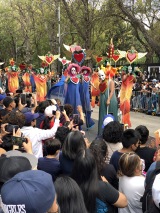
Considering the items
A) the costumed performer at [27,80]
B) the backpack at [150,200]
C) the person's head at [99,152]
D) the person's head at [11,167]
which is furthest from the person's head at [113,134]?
the costumed performer at [27,80]

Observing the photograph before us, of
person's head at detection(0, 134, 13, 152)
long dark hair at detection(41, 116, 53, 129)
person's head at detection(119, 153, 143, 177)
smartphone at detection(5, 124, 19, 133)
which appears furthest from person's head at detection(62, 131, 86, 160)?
long dark hair at detection(41, 116, 53, 129)

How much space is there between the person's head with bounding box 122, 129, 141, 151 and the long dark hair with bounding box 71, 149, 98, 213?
1.11 metres

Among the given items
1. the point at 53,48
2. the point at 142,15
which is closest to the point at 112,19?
the point at 142,15

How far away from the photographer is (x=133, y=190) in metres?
2.83

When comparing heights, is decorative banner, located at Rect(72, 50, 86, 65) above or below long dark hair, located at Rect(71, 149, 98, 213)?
above

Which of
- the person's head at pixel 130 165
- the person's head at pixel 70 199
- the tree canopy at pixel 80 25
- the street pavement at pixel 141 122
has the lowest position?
the street pavement at pixel 141 122

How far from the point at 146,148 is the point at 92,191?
1469 mm

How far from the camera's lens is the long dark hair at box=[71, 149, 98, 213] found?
7.82ft

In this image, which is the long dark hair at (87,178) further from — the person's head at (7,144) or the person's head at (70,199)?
the person's head at (7,144)

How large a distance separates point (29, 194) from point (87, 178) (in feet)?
3.02

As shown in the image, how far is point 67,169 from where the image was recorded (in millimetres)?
2982

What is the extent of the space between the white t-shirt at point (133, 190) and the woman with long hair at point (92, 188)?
344 millimetres

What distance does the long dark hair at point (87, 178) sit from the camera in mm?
2383

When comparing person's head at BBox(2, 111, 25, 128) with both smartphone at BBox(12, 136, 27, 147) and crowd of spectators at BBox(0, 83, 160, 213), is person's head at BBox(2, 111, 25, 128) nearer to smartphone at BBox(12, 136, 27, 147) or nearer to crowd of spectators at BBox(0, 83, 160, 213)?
crowd of spectators at BBox(0, 83, 160, 213)
